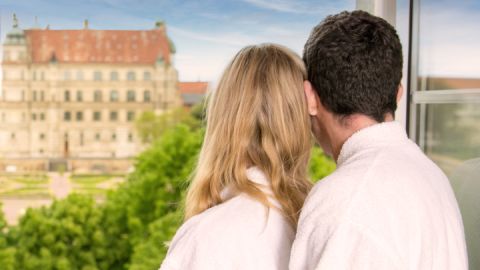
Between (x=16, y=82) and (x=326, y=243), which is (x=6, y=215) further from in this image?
(x=326, y=243)

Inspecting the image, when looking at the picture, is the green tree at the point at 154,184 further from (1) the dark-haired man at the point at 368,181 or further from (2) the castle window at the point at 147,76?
(1) the dark-haired man at the point at 368,181

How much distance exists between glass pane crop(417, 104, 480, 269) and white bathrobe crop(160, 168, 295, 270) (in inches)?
14.0

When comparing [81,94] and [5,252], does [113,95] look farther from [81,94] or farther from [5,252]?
[5,252]

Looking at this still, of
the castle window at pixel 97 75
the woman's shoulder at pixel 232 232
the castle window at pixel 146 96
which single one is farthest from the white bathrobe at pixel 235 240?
the castle window at pixel 146 96

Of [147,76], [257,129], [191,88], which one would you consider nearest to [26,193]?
[147,76]

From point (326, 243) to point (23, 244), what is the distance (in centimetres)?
941

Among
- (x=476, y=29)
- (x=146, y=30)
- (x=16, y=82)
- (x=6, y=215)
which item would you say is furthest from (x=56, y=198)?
(x=476, y=29)

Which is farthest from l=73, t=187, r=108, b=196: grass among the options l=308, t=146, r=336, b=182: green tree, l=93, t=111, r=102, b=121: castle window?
l=308, t=146, r=336, b=182: green tree

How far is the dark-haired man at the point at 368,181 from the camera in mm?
688

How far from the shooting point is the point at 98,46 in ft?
28.0

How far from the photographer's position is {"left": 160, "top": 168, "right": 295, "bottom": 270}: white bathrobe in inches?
34.8

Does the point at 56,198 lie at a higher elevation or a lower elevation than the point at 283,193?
lower

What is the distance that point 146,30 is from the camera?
8734 mm

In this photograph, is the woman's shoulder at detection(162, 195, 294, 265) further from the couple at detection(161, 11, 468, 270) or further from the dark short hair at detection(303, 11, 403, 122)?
the dark short hair at detection(303, 11, 403, 122)
